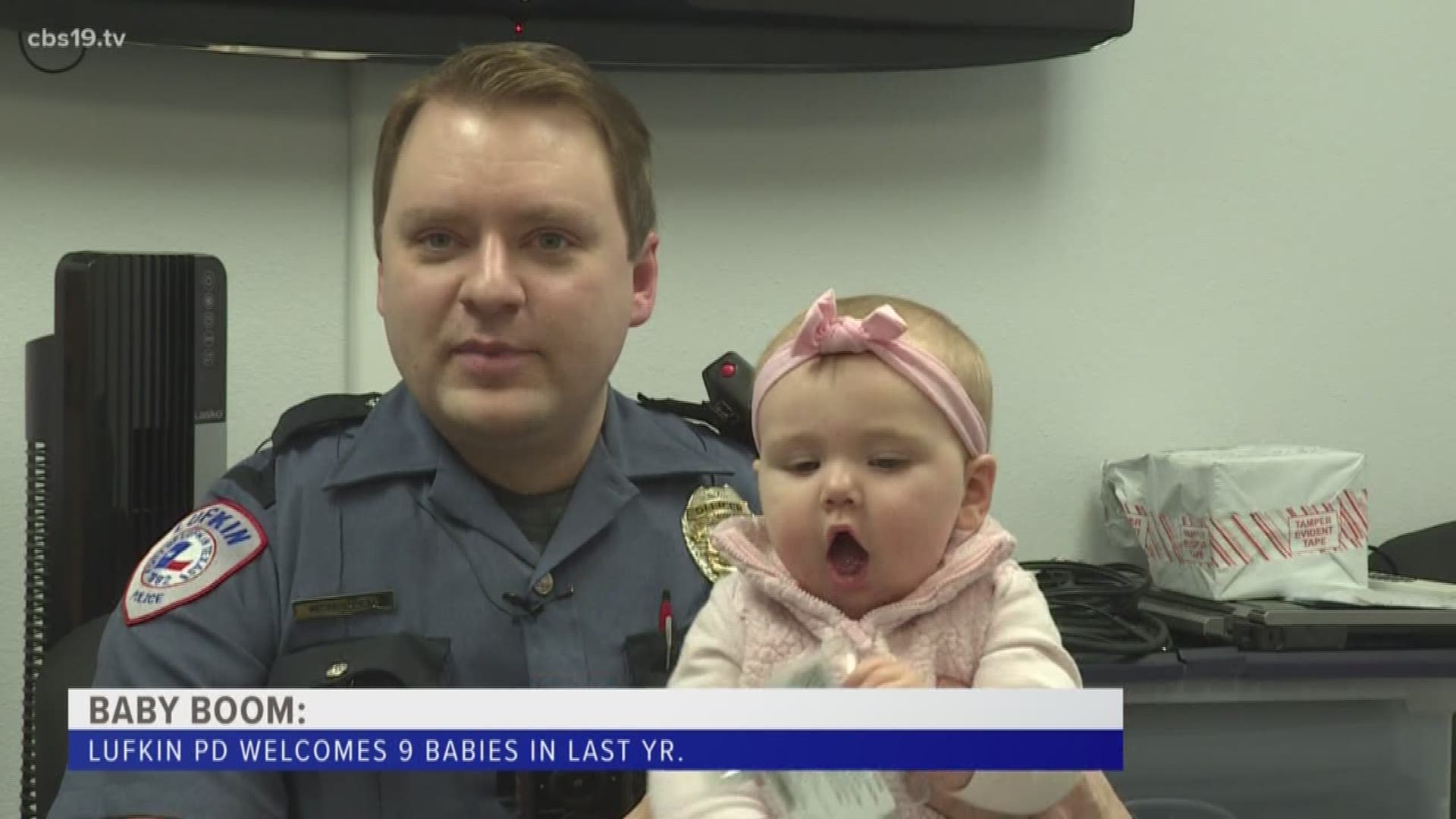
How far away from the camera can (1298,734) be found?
1243 mm

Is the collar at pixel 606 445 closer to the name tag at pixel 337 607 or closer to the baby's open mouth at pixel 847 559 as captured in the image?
the name tag at pixel 337 607

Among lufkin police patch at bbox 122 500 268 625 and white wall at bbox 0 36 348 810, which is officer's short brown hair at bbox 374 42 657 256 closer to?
lufkin police patch at bbox 122 500 268 625

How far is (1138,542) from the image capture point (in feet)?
4.64

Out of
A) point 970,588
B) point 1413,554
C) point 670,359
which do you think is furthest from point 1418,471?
point 970,588

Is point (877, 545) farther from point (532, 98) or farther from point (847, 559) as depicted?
point (532, 98)

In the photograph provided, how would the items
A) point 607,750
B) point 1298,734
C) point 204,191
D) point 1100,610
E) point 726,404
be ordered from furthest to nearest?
point 204,191 → point 1298,734 → point 1100,610 → point 726,404 → point 607,750

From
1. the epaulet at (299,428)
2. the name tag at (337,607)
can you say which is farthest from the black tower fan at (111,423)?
the name tag at (337,607)

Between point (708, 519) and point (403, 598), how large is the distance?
0.16 meters

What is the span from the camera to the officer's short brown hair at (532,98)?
0.73 m

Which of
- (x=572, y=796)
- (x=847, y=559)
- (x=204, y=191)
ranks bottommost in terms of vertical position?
(x=572, y=796)

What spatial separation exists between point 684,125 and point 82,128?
0.53 m

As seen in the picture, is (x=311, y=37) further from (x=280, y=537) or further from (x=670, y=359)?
(x=280, y=537)

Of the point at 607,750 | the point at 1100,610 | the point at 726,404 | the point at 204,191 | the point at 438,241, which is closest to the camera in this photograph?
the point at 607,750

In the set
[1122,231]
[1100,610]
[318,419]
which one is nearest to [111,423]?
[318,419]
